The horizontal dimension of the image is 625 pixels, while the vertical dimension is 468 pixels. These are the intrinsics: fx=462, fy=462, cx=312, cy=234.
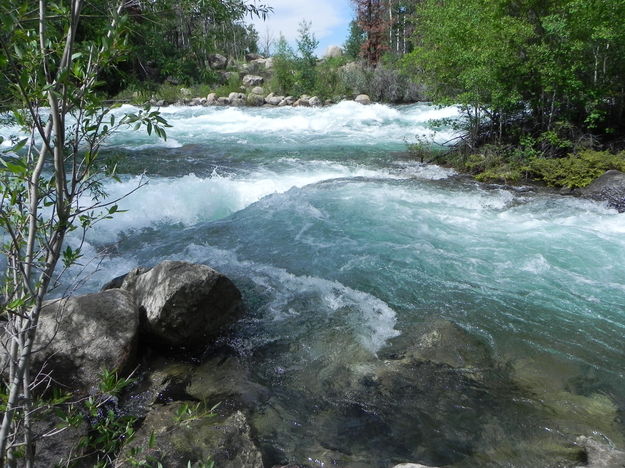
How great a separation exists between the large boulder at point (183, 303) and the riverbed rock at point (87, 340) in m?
0.25

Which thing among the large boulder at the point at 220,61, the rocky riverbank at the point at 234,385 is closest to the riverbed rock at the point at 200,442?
the rocky riverbank at the point at 234,385

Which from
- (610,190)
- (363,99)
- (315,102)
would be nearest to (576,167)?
(610,190)

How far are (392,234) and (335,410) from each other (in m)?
4.23

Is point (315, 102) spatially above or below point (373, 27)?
below

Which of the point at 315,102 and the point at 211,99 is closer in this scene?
the point at 315,102

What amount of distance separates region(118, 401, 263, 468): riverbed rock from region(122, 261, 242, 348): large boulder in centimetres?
121

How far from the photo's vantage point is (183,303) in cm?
457

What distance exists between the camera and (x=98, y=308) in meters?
4.31

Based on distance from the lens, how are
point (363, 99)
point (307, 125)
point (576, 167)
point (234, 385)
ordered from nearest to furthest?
point (234, 385)
point (576, 167)
point (307, 125)
point (363, 99)

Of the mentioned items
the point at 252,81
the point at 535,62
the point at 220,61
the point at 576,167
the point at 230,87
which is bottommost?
the point at 576,167

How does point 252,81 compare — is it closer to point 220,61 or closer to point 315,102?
point 220,61

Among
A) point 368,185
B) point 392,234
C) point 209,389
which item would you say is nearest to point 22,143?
point 209,389

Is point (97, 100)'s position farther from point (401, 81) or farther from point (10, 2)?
point (401, 81)

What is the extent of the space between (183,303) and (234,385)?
100 centimetres
